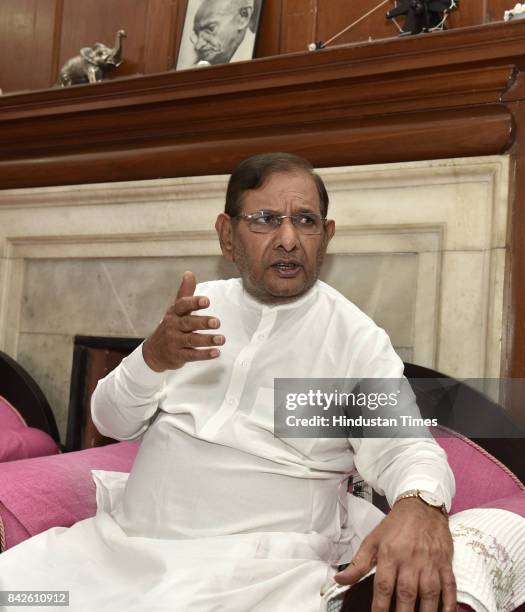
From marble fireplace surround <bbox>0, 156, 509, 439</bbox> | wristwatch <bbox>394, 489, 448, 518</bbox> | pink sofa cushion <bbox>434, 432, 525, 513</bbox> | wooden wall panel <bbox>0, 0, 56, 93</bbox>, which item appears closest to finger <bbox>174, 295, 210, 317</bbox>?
wristwatch <bbox>394, 489, 448, 518</bbox>

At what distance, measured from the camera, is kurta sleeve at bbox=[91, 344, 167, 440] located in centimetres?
174

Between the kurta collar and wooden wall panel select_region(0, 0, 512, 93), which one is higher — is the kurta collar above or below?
below

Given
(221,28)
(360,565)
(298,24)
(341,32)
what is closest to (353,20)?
(341,32)

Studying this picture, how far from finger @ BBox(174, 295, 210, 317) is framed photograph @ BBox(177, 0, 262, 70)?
5.83 feet

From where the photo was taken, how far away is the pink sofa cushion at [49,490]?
74.5 inches

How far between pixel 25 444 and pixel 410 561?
209 centimetres

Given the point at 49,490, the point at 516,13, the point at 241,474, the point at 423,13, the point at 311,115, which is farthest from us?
the point at 311,115

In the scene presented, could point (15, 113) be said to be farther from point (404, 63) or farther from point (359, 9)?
point (404, 63)

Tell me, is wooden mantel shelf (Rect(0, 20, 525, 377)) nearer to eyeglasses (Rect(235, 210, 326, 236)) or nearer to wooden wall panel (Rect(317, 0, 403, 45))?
wooden wall panel (Rect(317, 0, 403, 45))

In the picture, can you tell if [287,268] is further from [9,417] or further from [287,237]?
[9,417]

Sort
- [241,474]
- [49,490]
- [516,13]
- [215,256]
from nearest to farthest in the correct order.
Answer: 1. [241,474]
2. [49,490]
3. [516,13]
4. [215,256]

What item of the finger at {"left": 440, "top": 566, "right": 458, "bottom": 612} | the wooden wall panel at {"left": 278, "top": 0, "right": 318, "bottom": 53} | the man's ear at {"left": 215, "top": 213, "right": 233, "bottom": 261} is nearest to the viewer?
the finger at {"left": 440, "top": 566, "right": 458, "bottom": 612}

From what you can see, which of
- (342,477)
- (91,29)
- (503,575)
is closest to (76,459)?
(342,477)

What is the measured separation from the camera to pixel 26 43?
374 centimetres
